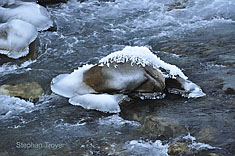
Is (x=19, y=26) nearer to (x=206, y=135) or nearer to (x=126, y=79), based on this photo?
(x=126, y=79)

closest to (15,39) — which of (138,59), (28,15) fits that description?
(28,15)

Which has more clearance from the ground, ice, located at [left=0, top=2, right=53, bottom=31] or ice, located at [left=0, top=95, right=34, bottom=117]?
ice, located at [left=0, top=2, right=53, bottom=31]

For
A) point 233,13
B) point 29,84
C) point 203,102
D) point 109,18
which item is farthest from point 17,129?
point 233,13

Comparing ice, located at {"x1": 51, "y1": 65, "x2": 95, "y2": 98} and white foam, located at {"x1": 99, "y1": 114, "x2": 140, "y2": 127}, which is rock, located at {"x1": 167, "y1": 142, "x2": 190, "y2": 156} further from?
ice, located at {"x1": 51, "y1": 65, "x2": 95, "y2": 98}

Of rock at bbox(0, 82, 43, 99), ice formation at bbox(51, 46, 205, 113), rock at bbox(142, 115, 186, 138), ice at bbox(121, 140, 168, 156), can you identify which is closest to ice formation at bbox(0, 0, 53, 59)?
rock at bbox(0, 82, 43, 99)

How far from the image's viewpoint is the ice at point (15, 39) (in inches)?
301

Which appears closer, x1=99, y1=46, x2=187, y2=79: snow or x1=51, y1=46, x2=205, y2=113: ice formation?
x1=51, y1=46, x2=205, y2=113: ice formation

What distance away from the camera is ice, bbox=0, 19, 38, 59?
25.1 feet

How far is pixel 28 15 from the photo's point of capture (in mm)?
9203

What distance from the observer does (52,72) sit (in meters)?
7.03

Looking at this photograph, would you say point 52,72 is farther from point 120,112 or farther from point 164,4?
point 164,4

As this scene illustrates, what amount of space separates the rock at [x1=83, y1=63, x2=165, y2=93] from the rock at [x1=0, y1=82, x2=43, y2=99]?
3.14 ft

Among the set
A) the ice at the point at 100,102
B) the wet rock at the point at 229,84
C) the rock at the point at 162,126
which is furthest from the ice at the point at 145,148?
the wet rock at the point at 229,84

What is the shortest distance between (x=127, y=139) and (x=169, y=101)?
1.23 m
